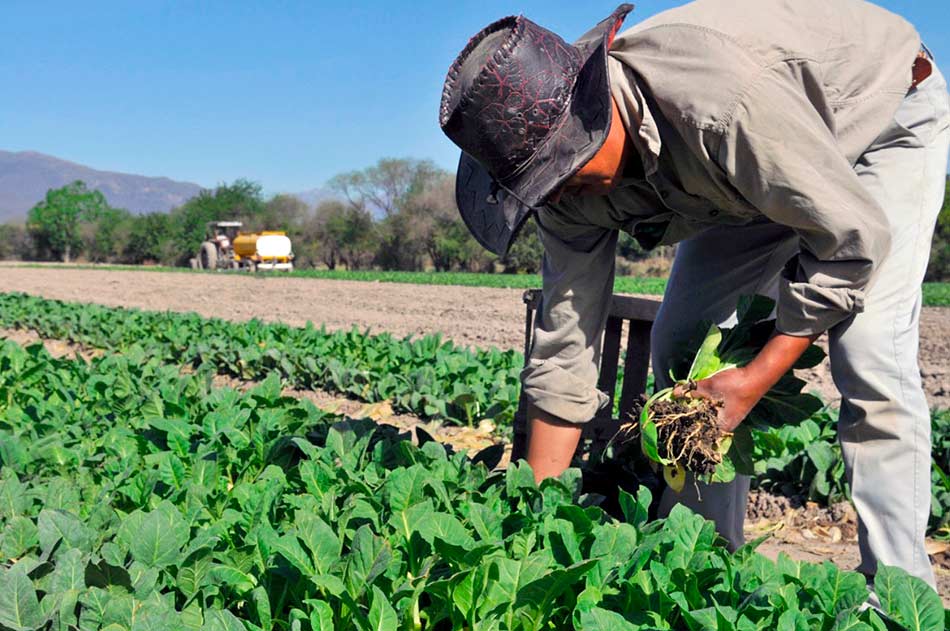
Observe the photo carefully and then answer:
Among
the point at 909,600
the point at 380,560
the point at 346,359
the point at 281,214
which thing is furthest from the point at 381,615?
the point at 281,214

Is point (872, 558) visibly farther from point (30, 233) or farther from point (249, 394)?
point (30, 233)

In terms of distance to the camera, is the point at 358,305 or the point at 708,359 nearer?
the point at 708,359

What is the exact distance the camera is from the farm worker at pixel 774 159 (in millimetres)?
2074

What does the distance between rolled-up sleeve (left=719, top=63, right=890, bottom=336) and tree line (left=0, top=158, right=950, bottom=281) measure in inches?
1594

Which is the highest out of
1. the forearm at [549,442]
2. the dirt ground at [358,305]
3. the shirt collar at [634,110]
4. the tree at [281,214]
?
the tree at [281,214]

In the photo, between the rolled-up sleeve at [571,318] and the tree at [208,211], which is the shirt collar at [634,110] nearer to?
the rolled-up sleeve at [571,318]

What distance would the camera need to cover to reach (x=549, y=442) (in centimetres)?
287

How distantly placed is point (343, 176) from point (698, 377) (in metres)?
71.1

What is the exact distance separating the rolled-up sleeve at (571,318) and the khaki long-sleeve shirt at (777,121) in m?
0.17

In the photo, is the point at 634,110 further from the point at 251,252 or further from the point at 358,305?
the point at 251,252

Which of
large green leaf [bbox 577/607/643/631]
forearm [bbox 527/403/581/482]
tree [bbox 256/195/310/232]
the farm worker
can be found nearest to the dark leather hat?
the farm worker

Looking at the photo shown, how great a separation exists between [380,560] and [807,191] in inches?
51.9

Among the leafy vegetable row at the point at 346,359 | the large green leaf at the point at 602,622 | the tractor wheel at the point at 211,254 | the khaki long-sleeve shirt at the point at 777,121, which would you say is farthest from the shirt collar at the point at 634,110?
the tractor wheel at the point at 211,254

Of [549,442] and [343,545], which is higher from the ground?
[549,442]
